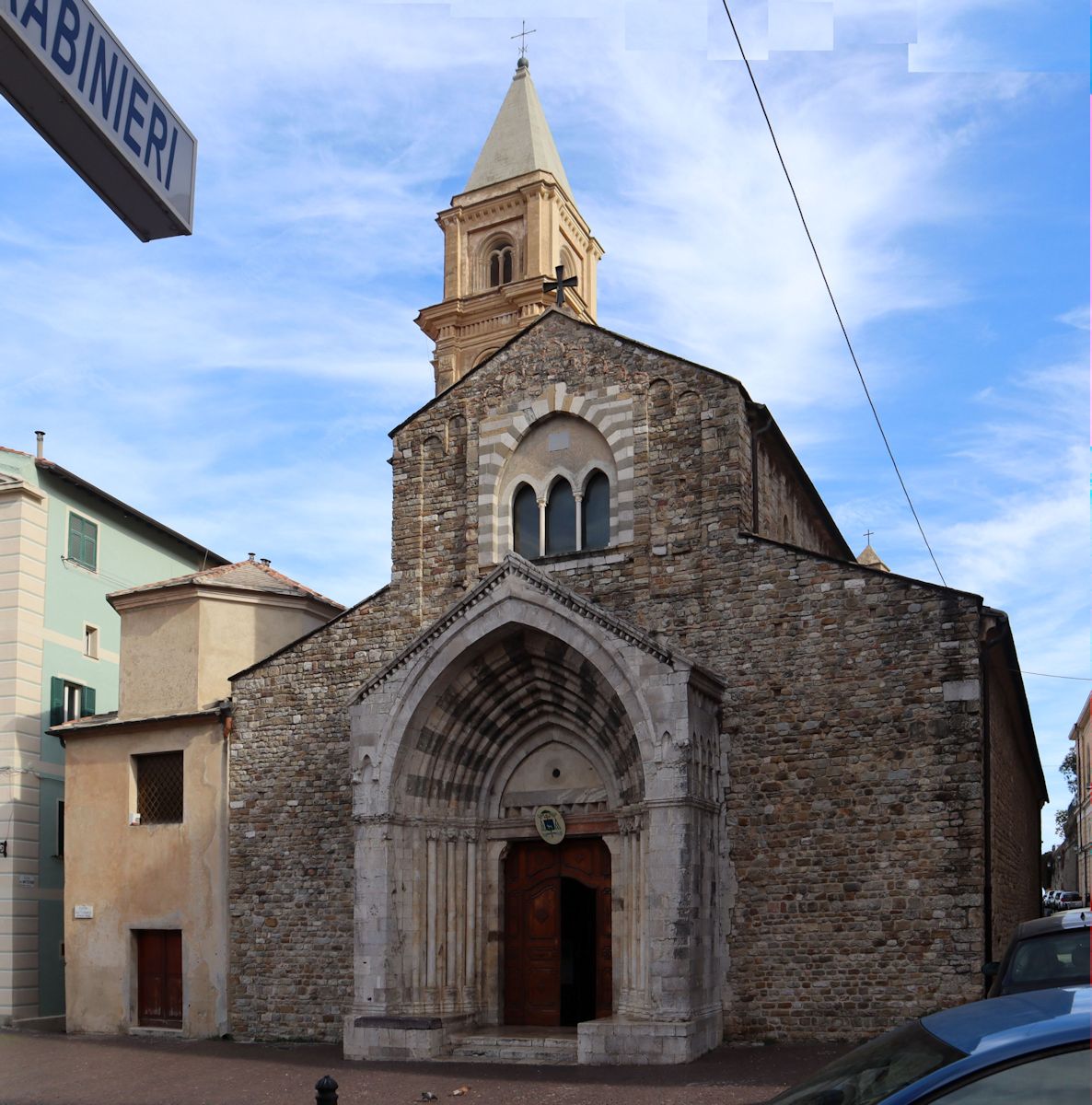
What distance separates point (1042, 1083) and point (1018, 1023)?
0.82ft

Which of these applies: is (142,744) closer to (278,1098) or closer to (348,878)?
(348,878)

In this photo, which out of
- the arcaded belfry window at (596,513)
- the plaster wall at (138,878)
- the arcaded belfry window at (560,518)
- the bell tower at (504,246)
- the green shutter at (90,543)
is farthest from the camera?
the bell tower at (504,246)

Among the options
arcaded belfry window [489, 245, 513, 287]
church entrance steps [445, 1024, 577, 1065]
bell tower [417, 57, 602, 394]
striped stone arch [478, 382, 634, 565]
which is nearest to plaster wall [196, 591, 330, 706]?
striped stone arch [478, 382, 634, 565]

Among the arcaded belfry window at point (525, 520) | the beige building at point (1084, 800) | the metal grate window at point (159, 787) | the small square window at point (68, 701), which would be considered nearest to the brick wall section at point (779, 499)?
the arcaded belfry window at point (525, 520)

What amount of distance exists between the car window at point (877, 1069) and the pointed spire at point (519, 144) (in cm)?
4422

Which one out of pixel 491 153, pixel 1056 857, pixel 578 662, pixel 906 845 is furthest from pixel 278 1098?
pixel 1056 857

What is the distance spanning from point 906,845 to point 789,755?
1793 mm

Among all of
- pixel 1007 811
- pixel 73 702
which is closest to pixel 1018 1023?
pixel 1007 811

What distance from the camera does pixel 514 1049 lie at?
619 inches

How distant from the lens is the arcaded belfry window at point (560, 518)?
18547mm

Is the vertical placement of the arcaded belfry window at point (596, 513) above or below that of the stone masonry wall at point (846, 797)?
above

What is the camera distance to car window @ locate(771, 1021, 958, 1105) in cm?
365

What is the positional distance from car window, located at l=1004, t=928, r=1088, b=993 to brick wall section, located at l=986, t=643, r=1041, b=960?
12.6 feet

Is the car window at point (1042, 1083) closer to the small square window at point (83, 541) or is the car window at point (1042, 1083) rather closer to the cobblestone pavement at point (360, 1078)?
the cobblestone pavement at point (360, 1078)
